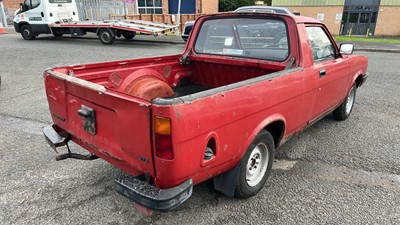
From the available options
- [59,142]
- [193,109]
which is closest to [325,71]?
[193,109]

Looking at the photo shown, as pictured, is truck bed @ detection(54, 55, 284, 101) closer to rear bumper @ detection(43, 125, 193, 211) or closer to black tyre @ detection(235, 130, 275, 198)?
black tyre @ detection(235, 130, 275, 198)

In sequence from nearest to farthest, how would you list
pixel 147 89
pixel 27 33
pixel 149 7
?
1. pixel 147 89
2. pixel 27 33
3. pixel 149 7

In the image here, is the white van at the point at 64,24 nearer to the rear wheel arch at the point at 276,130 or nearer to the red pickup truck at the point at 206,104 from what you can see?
the red pickup truck at the point at 206,104

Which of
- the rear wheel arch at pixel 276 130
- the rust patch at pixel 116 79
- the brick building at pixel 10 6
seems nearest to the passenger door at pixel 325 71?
the rear wheel arch at pixel 276 130

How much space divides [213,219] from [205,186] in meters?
0.51

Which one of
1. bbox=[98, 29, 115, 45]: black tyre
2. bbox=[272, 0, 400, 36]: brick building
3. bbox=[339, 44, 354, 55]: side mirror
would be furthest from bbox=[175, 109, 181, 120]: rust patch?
bbox=[272, 0, 400, 36]: brick building

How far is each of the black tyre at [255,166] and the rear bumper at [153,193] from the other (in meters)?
0.71

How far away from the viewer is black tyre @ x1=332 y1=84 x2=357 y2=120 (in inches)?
195

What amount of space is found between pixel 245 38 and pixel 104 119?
7.18ft

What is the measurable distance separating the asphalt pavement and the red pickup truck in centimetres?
28

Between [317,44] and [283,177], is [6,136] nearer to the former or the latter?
[283,177]

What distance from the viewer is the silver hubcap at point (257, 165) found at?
2.96 metres

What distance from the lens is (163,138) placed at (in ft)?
6.65

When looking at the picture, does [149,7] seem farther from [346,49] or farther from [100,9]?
[346,49]
